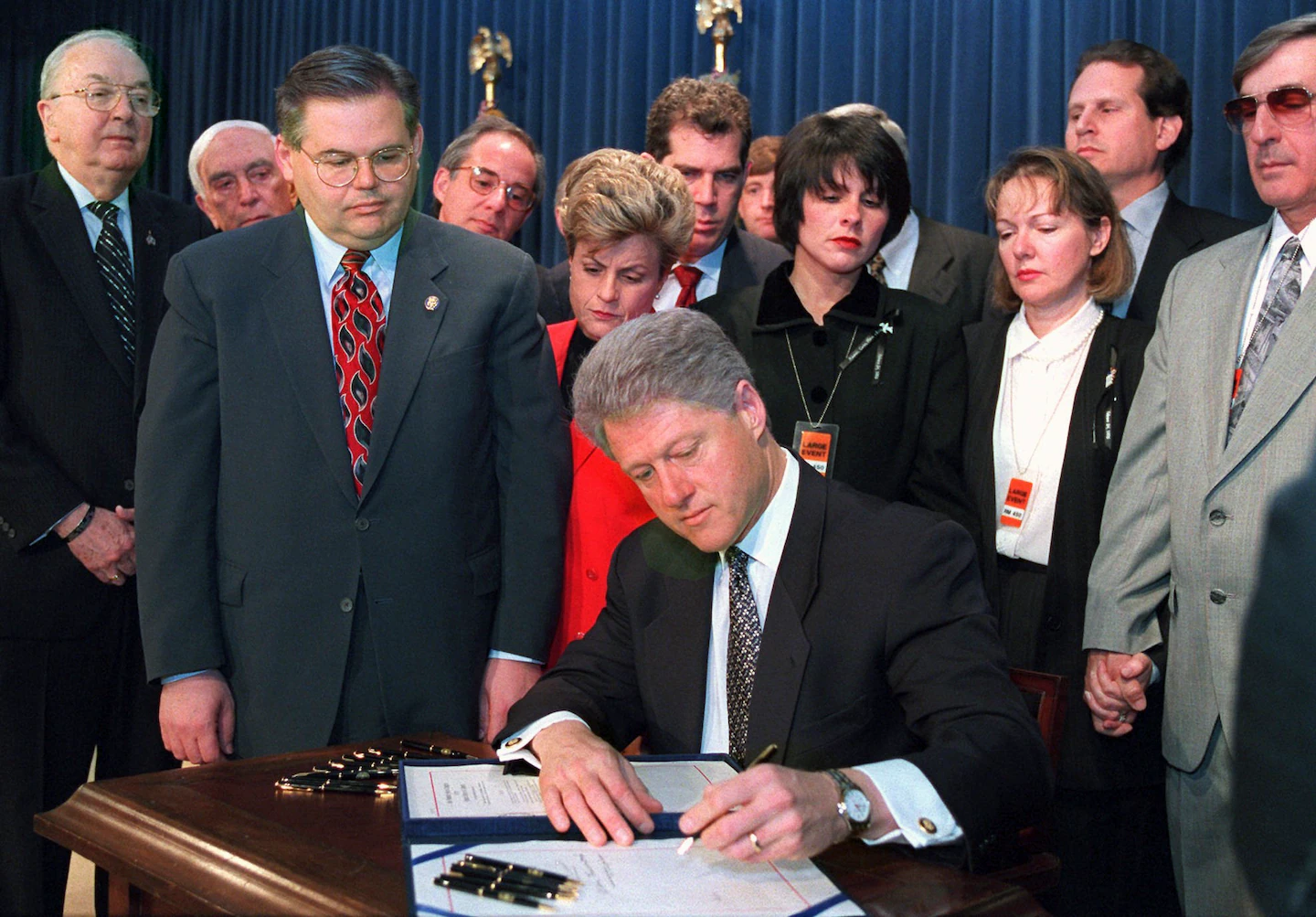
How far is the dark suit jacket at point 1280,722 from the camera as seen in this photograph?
2.17 meters

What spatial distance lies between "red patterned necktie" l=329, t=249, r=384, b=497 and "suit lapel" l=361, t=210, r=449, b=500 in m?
0.03

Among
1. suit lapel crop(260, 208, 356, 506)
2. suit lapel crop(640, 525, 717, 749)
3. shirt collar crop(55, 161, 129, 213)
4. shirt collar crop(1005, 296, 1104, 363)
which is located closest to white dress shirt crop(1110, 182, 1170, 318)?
shirt collar crop(1005, 296, 1104, 363)

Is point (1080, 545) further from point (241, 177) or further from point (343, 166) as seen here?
point (241, 177)

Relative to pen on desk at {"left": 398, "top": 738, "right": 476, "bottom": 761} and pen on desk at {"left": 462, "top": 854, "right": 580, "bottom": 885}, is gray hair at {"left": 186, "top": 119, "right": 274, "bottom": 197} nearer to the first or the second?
pen on desk at {"left": 398, "top": 738, "right": 476, "bottom": 761}

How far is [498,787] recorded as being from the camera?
5.42 feet

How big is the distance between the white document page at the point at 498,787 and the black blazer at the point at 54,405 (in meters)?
1.51

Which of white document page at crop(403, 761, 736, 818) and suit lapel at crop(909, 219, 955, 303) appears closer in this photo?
white document page at crop(403, 761, 736, 818)

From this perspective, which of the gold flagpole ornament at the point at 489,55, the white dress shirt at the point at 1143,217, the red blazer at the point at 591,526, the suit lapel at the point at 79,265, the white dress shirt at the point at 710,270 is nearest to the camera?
the red blazer at the point at 591,526

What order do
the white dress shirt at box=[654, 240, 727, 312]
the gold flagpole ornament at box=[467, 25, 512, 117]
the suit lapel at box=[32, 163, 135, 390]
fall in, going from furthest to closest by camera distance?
1. the gold flagpole ornament at box=[467, 25, 512, 117]
2. the white dress shirt at box=[654, 240, 727, 312]
3. the suit lapel at box=[32, 163, 135, 390]

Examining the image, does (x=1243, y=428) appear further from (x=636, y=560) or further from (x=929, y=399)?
(x=636, y=560)

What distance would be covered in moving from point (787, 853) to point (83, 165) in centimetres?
250

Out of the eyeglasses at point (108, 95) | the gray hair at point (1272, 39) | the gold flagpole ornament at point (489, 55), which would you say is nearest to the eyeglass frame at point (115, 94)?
the eyeglasses at point (108, 95)

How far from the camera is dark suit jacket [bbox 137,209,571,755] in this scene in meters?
2.31

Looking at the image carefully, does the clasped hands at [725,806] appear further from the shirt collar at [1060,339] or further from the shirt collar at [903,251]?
the shirt collar at [903,251]
